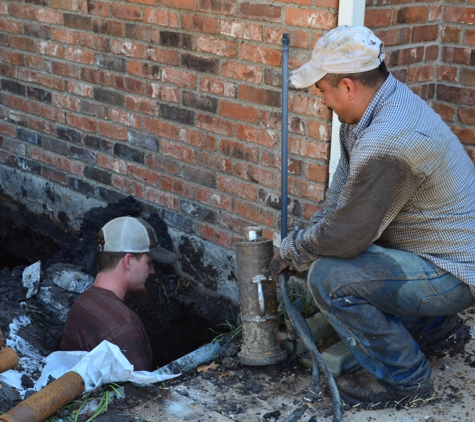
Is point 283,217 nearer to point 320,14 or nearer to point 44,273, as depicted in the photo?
point 320,14

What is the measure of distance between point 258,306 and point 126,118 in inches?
79.0

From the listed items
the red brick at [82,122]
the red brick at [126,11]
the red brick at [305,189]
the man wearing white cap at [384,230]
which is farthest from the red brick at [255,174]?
the red brick at [82,122]

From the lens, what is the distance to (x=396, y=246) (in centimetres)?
325

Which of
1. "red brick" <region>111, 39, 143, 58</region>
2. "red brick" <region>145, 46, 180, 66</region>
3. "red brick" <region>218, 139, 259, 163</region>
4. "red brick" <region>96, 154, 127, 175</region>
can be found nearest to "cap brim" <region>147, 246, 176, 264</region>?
"red brick" <region>218, 139, 259, 163</region>

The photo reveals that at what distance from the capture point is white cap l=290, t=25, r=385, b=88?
9.86 ft

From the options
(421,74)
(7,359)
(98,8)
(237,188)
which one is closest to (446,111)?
(421,74)

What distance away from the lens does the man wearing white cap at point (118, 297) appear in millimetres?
3855

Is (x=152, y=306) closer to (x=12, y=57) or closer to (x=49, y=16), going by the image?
(x=49, y=16)

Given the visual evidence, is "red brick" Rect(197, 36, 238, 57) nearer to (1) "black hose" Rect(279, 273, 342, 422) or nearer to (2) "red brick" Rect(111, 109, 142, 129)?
(2) "red brick" Rect(111, 109, 142, 129)

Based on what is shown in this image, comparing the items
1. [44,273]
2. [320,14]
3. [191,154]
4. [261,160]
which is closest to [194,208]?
[191,154]

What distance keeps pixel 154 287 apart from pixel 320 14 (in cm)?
228

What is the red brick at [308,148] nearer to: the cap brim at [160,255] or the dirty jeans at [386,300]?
the dirty jeans at [386,300]

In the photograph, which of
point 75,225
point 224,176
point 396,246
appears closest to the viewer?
point 396,246

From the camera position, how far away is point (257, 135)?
4156mm
